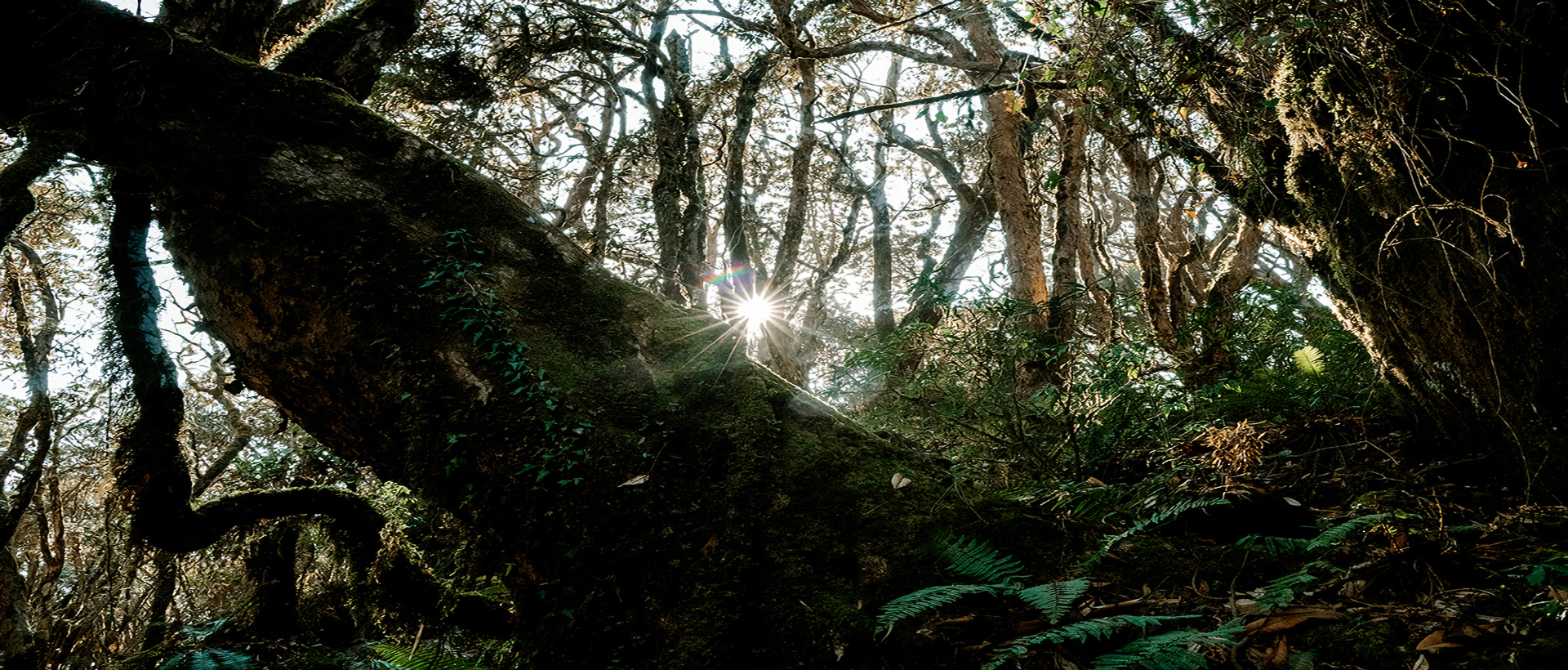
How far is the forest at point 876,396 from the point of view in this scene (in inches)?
85.0

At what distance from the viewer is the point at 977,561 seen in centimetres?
230

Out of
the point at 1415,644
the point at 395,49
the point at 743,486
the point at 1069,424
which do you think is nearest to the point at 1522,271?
the point at 1415,644

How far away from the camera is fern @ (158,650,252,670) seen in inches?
141

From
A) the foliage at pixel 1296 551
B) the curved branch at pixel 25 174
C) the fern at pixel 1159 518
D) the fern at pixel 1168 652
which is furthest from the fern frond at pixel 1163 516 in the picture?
the curved branch at pixel 25 174

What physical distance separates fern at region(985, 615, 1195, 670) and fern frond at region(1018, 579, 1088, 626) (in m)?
0.04

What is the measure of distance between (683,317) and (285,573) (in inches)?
129

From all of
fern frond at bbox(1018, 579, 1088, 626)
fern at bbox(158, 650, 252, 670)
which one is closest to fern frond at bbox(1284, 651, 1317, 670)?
fern frond at bbox(1018, 579, 1088, 626)

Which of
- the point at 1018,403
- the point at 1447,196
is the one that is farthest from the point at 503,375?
the point at 1447,196

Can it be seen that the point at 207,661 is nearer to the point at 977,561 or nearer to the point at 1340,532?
the point at 977,561

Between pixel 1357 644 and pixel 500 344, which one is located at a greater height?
pixel 500 344

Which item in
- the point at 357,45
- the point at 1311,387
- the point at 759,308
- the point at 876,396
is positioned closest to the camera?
the point at 1311,387

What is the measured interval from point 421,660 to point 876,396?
3948 millimetres

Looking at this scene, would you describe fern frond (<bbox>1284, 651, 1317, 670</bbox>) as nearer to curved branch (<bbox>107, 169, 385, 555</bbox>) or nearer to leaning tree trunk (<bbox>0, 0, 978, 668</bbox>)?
leaning tree trunk (<bbox>0, 0, 978, 668</bbox>)

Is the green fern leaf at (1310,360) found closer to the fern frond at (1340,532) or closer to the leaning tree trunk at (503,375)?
the fern frond at (1340,532)
